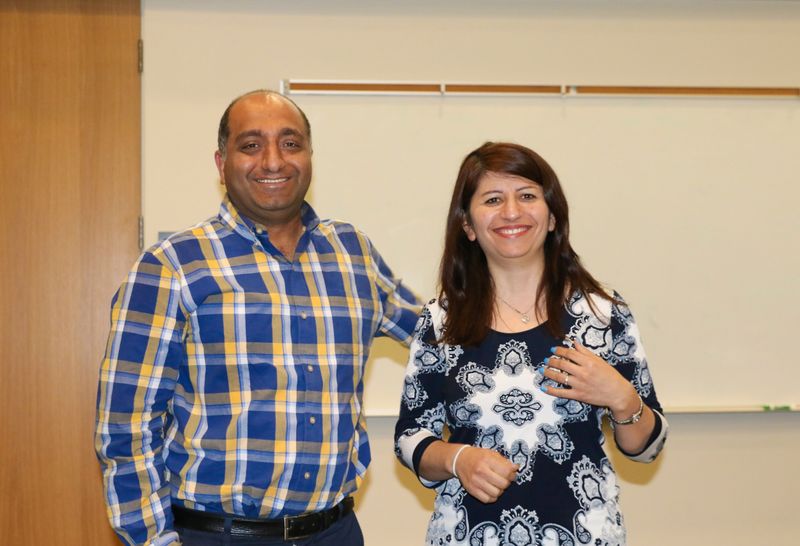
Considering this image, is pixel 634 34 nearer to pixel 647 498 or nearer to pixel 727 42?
pixel 727 42

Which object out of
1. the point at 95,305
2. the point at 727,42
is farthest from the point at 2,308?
the point at 727,42

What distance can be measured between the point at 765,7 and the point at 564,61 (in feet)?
3.02

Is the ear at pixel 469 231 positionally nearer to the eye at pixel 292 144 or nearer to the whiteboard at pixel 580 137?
the eye at pixel 292 144

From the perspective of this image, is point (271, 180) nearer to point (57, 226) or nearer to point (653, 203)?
point (57, 226)

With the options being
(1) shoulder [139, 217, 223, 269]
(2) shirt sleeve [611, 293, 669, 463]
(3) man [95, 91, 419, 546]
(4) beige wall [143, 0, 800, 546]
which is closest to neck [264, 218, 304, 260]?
(3) man [95, 91, 419, 546]

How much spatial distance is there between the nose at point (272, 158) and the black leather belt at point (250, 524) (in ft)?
2.63

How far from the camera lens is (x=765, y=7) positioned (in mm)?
3621

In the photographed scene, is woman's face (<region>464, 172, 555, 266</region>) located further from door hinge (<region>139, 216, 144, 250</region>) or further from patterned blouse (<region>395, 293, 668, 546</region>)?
door hinge (<region>139, 216, 144, 250</region>)

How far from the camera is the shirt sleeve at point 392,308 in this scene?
223 cm

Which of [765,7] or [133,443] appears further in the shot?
[765,7]

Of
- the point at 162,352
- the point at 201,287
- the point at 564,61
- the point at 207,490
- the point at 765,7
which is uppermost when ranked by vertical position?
the point at 765,7

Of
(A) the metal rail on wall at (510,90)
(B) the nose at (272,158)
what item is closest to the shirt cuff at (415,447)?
(B) the nose at (272,158)

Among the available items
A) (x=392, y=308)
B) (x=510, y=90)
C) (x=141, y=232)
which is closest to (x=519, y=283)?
(x=392, y=308)

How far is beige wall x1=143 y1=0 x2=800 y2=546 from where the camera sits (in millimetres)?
3480
